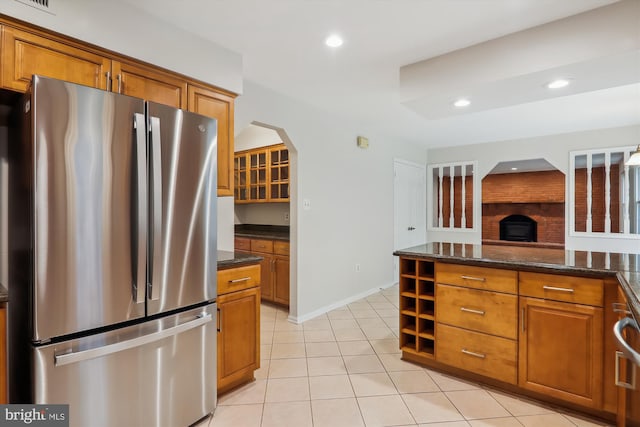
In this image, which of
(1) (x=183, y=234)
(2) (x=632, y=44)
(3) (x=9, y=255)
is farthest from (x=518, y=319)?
(3) (x=9, y=255)

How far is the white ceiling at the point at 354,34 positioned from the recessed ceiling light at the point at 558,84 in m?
0.30

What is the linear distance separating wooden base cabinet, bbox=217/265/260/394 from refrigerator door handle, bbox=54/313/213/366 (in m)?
0.26

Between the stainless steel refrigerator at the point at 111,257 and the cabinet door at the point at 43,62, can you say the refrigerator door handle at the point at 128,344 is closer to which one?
the stainless steel refrigerator at the point at 111,257

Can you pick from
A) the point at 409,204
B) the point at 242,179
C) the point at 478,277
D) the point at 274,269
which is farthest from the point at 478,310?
the point at 242,179

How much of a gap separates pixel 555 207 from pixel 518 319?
7.08m

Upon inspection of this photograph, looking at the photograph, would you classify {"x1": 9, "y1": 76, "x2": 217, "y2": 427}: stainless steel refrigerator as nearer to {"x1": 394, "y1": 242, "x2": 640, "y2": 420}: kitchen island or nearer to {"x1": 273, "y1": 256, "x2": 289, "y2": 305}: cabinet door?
{"x1": 394, "y1": 242, "x2": 640, "y2": 420}: kitchen island

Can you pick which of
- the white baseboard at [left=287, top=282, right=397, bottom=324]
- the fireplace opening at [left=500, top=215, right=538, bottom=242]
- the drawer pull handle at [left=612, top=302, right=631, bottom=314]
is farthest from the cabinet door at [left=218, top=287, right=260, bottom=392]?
the fireplace opening at [left=500, top=215, right=538, bottom=242]

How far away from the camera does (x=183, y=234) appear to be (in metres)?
1.74

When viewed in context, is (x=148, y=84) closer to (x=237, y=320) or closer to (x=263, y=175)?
(x=237, y=320)

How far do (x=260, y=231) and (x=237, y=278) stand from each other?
9.28ft

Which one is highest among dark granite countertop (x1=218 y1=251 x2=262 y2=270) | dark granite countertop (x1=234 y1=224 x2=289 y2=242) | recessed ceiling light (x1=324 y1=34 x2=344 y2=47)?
recessed ceiling light (x1=324 y1=34 x2=344 y2=47)

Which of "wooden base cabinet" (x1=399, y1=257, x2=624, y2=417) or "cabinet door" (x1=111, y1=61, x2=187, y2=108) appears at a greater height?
"cabinet door" (x1=111, y1=61, x2=187, y2=108)

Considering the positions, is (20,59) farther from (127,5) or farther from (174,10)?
(174,10)

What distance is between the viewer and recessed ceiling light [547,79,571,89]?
7.32 ft
